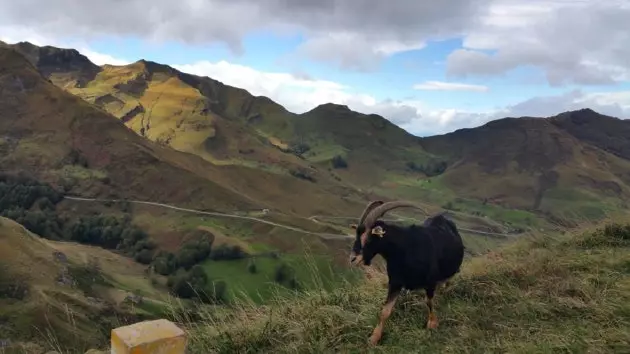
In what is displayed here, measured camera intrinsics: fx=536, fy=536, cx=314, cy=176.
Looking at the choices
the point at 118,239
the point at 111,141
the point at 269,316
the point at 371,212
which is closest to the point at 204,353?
the point at 269,316

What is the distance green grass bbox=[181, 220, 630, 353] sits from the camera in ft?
21.2

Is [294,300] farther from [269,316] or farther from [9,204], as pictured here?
[9,204]

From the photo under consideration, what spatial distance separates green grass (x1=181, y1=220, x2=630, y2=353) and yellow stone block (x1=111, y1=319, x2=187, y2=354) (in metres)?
1.87

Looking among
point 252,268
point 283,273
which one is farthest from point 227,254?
point 283,273

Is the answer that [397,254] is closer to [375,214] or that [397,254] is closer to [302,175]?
[375,214]

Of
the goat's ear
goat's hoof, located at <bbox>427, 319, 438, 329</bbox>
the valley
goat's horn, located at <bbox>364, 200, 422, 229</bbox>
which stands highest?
goat's horn, located at <bbox>364, 200, 422, 229</bbox>

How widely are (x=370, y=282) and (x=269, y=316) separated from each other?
7.26 feet

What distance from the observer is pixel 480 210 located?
18438 centimetres

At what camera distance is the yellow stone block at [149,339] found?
5.43 metres

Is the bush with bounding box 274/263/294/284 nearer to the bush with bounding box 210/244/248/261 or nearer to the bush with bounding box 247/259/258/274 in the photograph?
the bush with bounding box 247/259/258/274

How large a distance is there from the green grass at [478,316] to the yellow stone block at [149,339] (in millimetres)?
1867

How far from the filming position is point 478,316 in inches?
289

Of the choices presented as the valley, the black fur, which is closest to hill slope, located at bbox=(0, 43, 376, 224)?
the valley

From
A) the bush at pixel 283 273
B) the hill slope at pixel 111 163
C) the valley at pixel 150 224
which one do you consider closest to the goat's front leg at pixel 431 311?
the valley at pixel 150 224
